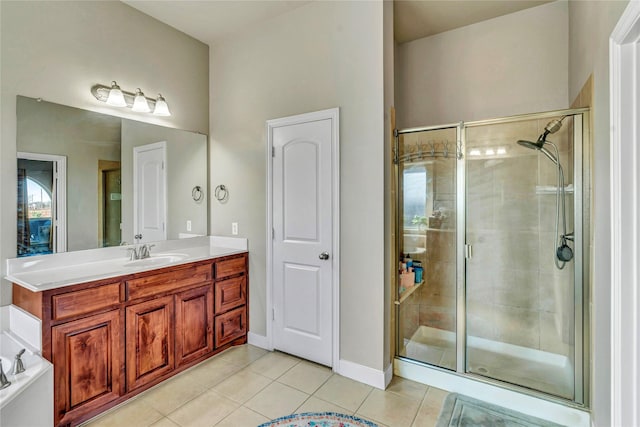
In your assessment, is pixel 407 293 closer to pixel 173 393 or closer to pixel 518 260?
pixel 518 260

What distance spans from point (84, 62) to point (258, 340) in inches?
106

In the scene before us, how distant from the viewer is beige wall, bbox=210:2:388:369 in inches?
92.0

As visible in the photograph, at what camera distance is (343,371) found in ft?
8.11

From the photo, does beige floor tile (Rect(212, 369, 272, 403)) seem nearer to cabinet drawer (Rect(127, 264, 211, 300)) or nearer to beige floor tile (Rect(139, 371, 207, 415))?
beige floor tile (Rect(139, 371, 207, 415))

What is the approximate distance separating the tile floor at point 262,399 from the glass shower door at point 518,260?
593 millimetres

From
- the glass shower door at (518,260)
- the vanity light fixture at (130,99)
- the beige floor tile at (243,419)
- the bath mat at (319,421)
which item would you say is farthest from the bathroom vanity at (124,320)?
the glass shower door at (518,260)

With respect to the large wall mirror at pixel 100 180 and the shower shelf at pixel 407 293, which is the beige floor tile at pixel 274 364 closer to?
the shower shelf at pixel 407 293

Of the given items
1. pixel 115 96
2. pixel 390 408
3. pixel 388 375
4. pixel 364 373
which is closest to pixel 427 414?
pixel 390 408

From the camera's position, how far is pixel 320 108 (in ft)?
8.48

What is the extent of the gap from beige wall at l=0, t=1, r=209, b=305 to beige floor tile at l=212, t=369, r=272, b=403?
153cm

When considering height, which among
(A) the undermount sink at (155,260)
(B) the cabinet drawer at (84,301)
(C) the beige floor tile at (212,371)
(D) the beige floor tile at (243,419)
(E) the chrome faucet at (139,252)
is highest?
(E) the chrome faucet at (139,252)

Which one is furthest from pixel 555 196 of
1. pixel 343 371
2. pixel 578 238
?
pixel 343 371

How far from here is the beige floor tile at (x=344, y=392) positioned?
215 centimetres

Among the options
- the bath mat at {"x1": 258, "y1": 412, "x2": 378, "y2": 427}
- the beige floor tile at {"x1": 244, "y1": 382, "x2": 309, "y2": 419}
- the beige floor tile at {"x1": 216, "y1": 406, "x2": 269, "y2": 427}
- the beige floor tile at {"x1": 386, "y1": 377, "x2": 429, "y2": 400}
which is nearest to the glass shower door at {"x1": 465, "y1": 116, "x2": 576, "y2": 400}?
the beige floor tile at {"x1": 386, "y1": 377, "x2": 429, "y2": 400}
